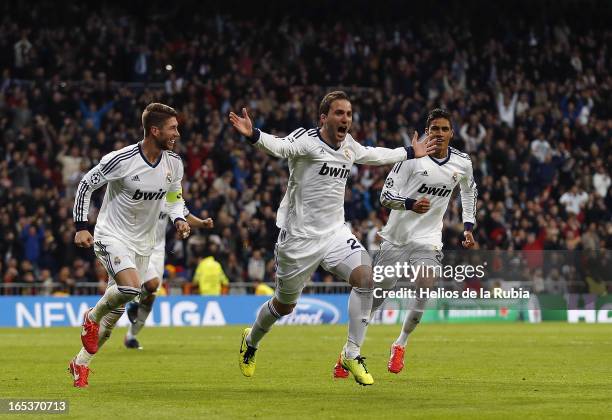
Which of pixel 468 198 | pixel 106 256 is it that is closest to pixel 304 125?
pixel 468 198

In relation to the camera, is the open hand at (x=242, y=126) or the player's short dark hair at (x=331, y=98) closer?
the open hand at (x=242, y=126)

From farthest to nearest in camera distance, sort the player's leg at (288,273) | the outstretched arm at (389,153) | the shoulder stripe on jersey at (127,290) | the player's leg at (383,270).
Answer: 1. the player's leg at (383,270)
2. the outstretched arm at (389,153)
3. the player's leg at (288,273)
4. the shoulder stripe on jersey at (127,290)

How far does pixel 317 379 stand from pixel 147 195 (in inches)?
103

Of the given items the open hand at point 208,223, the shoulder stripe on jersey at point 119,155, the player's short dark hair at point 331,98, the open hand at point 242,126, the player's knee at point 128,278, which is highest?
the player's short dark hair at point 331,98

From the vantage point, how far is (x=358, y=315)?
11711mm

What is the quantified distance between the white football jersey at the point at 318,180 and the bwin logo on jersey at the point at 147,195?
4.26ft

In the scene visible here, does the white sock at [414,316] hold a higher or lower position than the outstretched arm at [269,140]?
lower

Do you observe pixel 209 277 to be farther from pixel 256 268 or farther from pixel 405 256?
pixel 405 256

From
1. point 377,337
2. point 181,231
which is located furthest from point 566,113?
point 181,231

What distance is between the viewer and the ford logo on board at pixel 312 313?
2920 centimetres

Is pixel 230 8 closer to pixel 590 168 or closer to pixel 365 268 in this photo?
pixel 590 168

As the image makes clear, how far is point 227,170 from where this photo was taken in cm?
3075

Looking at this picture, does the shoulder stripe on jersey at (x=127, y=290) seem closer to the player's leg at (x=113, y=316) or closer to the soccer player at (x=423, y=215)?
the player's leg at (x=113, y=316)

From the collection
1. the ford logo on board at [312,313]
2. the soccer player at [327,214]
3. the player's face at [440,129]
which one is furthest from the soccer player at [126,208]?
the ford logo on board at [312,313]
